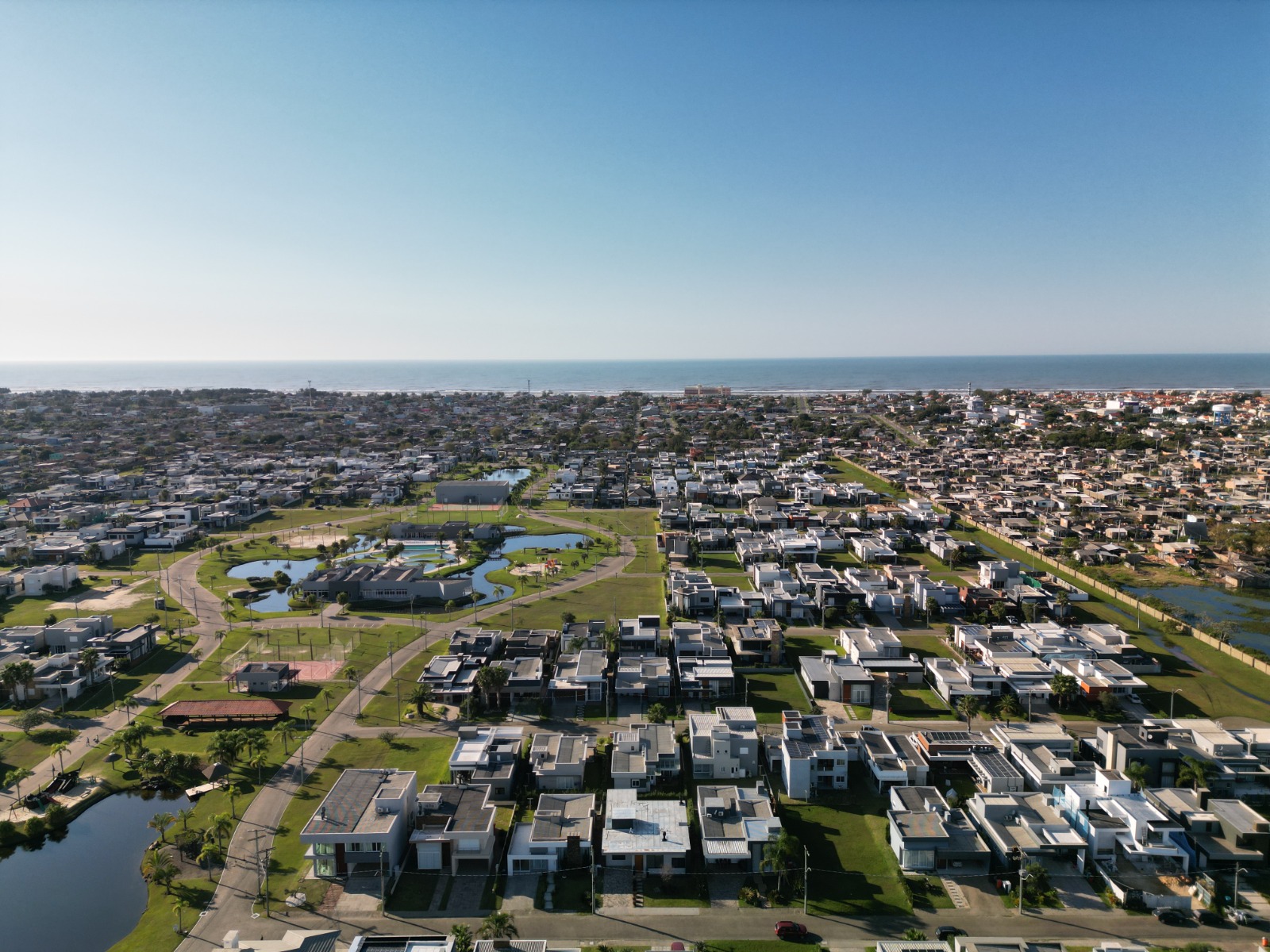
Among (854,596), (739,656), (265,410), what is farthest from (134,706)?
(265,410)

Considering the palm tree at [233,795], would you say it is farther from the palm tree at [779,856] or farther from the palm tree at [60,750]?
the palm tree at [779,856]

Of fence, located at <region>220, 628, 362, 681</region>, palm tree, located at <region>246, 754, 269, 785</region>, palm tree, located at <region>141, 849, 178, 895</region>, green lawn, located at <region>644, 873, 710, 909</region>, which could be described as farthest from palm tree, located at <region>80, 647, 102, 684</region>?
green lawn, located at <region>644, 873, 710, 909</region>

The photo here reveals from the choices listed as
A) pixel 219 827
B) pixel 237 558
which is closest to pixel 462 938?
pixel 219 827

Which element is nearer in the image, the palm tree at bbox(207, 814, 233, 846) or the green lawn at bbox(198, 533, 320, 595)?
the palm tree at bbox(207, 814, 233, 846)

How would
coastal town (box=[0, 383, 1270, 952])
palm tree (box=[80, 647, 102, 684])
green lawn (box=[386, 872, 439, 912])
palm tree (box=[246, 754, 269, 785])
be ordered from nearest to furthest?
green lawn (box=[386, 872, 439, 912]) < coastal town (box=[0, 383, 1270, 952]) < palm tree (box=[246, 754, 269, 785]) < palm tree (box=[80, 647, 102, 684])

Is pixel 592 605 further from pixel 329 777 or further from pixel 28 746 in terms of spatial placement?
pixel 28 746

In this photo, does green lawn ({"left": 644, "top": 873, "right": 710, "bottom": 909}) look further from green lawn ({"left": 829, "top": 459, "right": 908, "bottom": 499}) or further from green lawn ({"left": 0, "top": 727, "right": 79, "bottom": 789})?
green lawn ({"left": 829, "top": 459, "right": 908, "bottom": 499})
